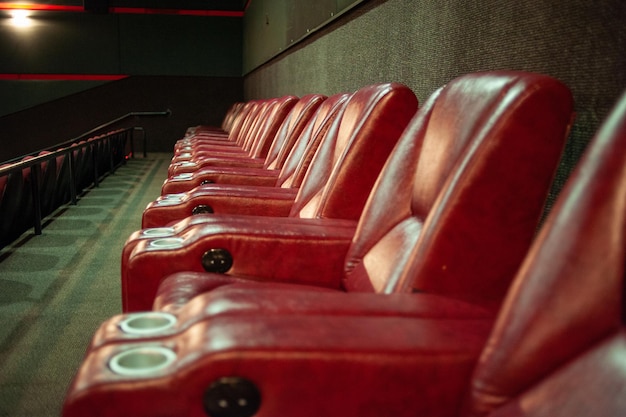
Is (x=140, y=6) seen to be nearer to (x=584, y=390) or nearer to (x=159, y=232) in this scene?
(x=159, y=232)

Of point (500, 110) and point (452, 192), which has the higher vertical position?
point (500, 110)

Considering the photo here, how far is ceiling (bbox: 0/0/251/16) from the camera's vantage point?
32.7 ft

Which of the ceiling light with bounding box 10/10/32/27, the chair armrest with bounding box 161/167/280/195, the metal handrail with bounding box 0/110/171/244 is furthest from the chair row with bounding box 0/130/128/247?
the ceiling light with bounding box 10/10/32/27

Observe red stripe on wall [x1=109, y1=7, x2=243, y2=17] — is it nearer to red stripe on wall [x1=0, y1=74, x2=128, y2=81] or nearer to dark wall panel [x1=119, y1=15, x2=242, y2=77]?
dark wall panel [x1=119, y1=15, x2=242, y2=77]

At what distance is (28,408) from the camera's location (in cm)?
155

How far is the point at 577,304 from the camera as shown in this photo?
58 centimetres

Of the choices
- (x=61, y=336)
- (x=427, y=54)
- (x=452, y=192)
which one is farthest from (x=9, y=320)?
(x=452, y=192)

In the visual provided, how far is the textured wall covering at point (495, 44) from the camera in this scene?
102 centimetres

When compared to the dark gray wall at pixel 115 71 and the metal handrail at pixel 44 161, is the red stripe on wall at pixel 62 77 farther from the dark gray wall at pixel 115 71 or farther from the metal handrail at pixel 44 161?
the metal handrail at pixel 44 161

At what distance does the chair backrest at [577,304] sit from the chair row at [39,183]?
9.53ft

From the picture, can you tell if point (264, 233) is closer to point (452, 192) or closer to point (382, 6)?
point (452, 192)

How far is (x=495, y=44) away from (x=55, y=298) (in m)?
1.92

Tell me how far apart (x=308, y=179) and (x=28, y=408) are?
976mm

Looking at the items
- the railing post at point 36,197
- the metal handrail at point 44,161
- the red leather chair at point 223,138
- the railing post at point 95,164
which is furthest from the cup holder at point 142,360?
the railing post at point 95,164
